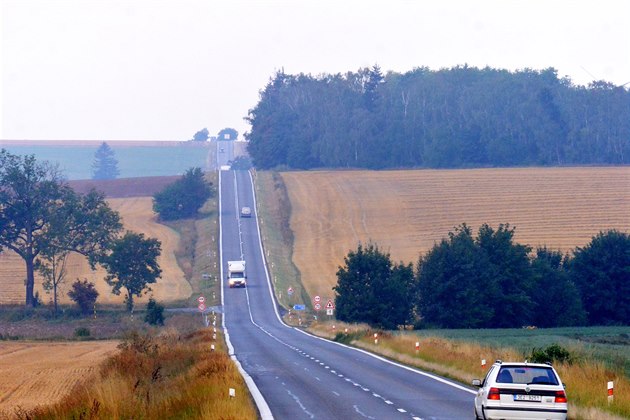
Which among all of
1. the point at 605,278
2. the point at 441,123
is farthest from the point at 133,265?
the point at 441,123

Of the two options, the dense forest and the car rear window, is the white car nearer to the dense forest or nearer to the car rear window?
the car rear window

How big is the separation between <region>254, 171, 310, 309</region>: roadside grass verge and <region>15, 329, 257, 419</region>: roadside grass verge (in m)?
55.7

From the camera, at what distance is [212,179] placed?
148875mm

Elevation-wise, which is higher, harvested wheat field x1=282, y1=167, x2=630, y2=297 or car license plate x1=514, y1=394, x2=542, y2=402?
harvested wheat field x1=282, y1=167, x2=630, y2=297

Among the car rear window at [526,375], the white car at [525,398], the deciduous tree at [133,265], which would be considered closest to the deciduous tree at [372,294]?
the deciduous tree at [133,265]

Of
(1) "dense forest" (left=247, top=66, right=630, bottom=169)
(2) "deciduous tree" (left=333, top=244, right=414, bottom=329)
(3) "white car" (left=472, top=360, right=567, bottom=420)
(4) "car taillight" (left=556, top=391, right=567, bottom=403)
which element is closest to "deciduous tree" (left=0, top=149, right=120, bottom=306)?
(2) "deciduous tree" (left=333, top=244, right=414, bottom=329)

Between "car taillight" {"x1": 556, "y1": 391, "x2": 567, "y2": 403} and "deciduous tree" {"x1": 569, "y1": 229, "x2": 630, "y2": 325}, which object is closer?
"car taillight" {"x1": 556, "y1": 391, "x2": 567, "y2": 403}

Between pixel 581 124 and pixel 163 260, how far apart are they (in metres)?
80.2

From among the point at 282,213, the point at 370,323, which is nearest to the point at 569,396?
the point at 370,323

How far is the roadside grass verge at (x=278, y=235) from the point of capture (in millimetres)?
91688

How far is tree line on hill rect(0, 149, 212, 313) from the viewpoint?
8806cm

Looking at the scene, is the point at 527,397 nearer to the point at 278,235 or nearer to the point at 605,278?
the point at 605,278

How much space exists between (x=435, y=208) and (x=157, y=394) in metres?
96.6

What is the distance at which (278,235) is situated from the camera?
116750 millimetres
